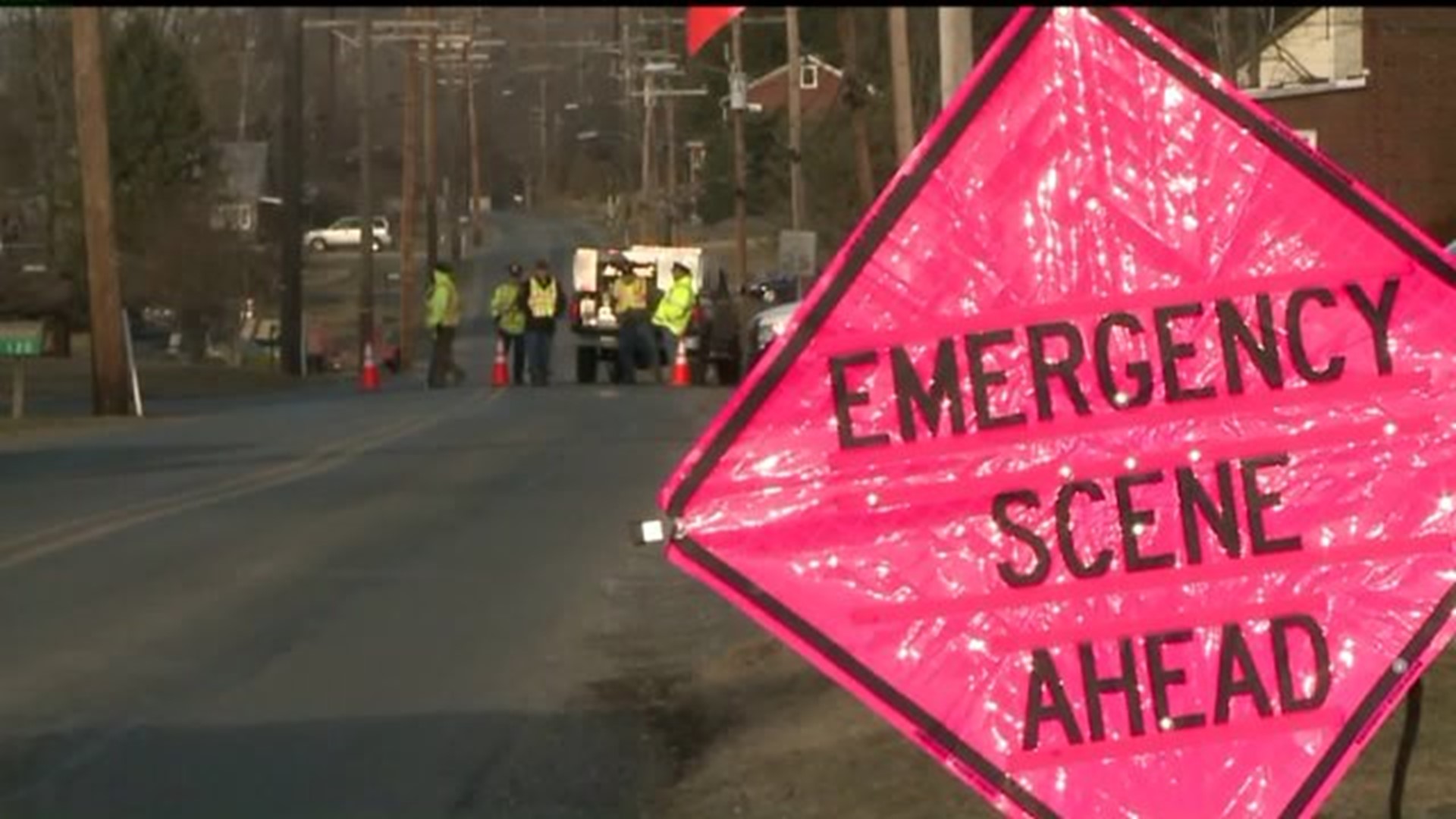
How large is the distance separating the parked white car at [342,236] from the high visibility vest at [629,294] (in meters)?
53.5

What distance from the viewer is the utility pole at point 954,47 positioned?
573cm

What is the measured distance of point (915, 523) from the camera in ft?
15.9

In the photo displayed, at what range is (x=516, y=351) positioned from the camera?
129 ft

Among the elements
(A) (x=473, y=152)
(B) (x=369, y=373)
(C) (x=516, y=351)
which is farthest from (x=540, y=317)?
(A) (x=473, y=152)

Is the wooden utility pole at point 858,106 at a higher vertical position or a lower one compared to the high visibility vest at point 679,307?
higher

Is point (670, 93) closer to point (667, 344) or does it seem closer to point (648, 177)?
point (648, 177)

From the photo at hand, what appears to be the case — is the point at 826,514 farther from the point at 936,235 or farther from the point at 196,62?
the point at 196,62

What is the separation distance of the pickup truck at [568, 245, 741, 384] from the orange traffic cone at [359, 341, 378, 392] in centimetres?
344

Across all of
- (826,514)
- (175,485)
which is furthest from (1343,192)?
(175,485)

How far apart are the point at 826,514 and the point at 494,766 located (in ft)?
14.9

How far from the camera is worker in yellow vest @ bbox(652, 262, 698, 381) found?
3866 cm

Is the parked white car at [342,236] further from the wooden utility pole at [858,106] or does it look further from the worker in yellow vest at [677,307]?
the worker in yellow vest at [677,307]

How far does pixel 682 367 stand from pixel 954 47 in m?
33.3

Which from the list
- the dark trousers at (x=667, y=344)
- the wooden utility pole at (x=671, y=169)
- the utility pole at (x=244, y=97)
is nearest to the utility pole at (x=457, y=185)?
the utility pole at (x=244, y=97)
